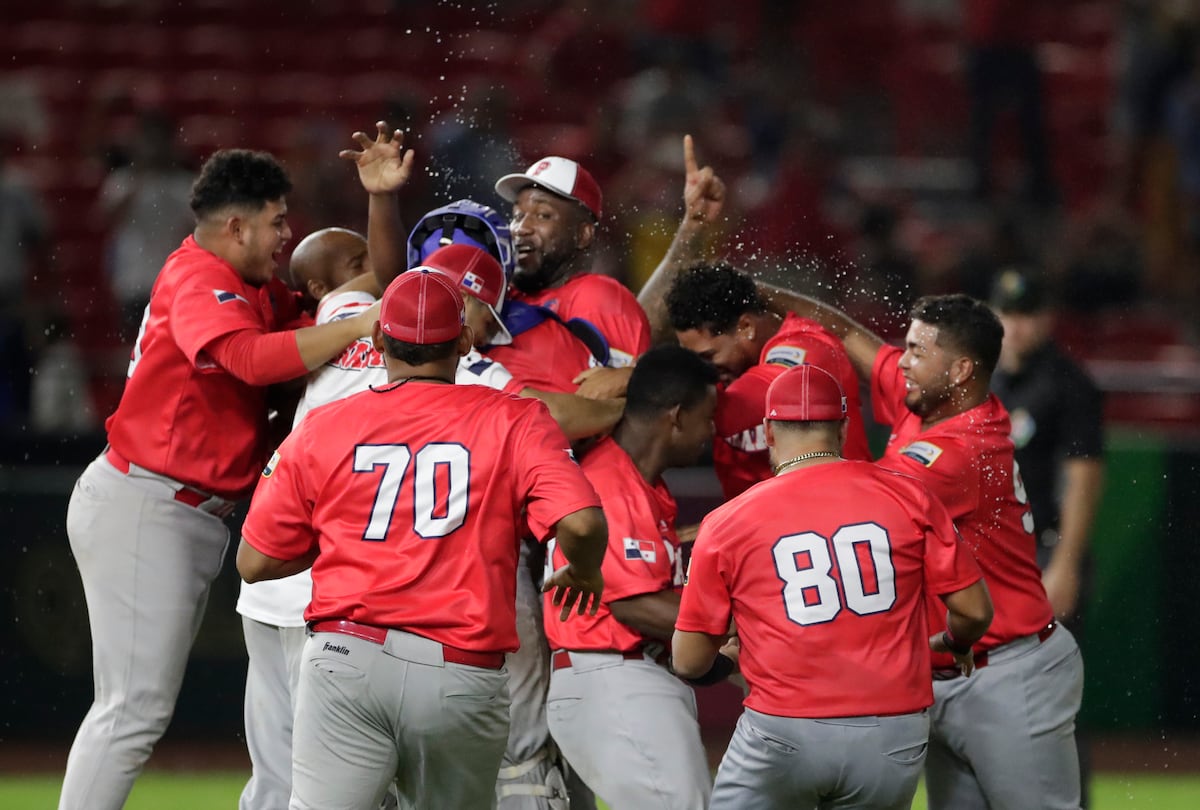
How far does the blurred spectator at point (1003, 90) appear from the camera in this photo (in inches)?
484

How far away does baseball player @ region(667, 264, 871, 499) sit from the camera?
5.38m

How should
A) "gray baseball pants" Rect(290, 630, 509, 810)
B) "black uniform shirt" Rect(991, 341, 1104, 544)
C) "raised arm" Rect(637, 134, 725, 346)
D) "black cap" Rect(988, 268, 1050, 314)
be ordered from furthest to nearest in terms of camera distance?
"black cap" Rect(988, 268, 1050, 314) < "black uniform shirt" Rect(991, 341, 1104, 544) < "raised arm" Rect(637, 134, 725, 346) < "gray baseball pants" Rect(290, 630, 509, 810)

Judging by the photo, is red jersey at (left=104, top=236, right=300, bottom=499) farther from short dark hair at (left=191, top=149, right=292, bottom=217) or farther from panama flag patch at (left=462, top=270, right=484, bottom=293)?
panama flag patch at (left=462, top=270, right=484, bottom=293)

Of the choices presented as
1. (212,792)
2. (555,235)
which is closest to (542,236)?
(555,235)

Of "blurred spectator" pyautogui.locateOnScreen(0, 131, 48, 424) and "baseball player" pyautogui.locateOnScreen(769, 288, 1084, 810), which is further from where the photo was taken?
"blurred spectator" pyautogui.locateOnScreen(0, 131, 48, 424)

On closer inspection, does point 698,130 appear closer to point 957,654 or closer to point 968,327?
point 968,327

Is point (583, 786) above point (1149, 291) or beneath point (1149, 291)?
beneath

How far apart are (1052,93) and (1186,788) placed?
7.74 metres

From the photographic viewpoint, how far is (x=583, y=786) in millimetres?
5418

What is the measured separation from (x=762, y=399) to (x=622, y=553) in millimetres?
831

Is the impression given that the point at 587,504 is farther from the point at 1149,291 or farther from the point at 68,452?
the point at 1149,291

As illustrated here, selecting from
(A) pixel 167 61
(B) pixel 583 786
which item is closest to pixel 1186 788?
(B) pixel 583 786

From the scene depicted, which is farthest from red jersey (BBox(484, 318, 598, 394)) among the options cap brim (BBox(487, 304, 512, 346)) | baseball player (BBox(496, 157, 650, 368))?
baseball player (BBox(496, 157, 650, 368))

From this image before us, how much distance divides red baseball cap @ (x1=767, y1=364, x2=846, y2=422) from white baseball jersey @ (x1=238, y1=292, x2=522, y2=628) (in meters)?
1.06
